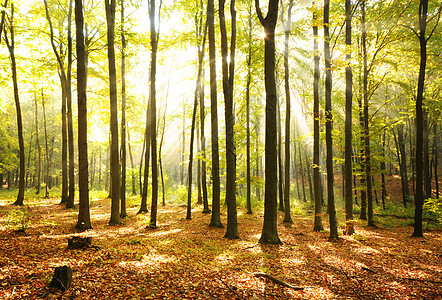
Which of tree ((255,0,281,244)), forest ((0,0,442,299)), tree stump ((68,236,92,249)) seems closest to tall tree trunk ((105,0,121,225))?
forest ((0,0,442,299))

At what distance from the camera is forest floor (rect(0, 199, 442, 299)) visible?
13.2 feet

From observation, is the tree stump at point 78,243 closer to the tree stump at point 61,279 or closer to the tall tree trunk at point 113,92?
the tree stump at point 61,279

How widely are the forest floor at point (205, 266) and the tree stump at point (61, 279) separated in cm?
9

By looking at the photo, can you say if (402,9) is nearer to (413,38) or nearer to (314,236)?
(413,38)

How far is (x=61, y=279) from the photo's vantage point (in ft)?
12.0

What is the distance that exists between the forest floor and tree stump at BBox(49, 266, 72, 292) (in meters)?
0.09

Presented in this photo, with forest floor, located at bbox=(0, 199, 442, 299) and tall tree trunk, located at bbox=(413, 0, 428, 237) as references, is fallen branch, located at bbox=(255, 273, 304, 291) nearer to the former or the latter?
forest floor, located at bbox=(0, 199, 442, 299)

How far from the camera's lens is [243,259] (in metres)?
6.34

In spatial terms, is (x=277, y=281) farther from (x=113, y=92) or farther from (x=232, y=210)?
→ (x=113, y=92)

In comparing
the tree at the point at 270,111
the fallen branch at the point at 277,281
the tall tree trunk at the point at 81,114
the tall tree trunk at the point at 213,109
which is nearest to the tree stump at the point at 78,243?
the tall tree trunk at the point at 81,114

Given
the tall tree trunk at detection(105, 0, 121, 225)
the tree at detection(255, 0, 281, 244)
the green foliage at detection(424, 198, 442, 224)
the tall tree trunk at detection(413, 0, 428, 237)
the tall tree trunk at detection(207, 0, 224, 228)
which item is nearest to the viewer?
the tree at detection(255, 0, 281, 244)

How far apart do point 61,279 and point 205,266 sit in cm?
307

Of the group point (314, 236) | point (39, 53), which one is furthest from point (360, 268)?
point (39, 53)

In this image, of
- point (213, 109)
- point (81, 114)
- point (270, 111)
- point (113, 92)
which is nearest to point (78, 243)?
point (81, 114)
